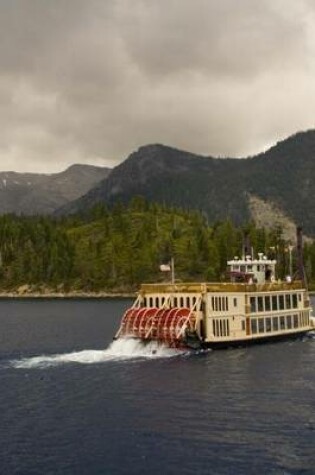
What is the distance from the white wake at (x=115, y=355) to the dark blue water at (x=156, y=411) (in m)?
0.14

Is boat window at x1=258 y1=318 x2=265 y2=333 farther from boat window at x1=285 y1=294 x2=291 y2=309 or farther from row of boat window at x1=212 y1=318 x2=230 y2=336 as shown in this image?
boat window at x1=285 y1=294 x2=291 y2=309

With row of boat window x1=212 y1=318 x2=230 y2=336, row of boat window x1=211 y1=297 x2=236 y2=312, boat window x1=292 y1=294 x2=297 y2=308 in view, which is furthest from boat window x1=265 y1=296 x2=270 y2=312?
row of boat window x1=212 y1=318 x2=230 y2=336

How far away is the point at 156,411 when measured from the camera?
170 ft

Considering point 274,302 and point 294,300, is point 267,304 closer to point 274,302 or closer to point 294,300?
point 274,302

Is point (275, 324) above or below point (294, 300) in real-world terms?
below

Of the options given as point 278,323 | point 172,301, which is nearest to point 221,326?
point 172,301

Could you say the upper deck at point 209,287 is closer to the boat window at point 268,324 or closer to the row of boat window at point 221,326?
the row of boat window at point 221,326

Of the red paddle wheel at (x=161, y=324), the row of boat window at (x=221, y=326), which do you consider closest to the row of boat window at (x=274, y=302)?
the row of boat window at (x=221, y=326)

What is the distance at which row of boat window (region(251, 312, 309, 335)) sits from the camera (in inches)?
3410

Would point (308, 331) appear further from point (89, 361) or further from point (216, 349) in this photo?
point (89, 361)

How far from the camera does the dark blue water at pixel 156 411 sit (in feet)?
134

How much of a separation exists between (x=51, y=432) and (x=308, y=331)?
57.7 m

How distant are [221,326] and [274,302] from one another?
40.7 ft

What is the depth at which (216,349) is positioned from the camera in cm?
8012
